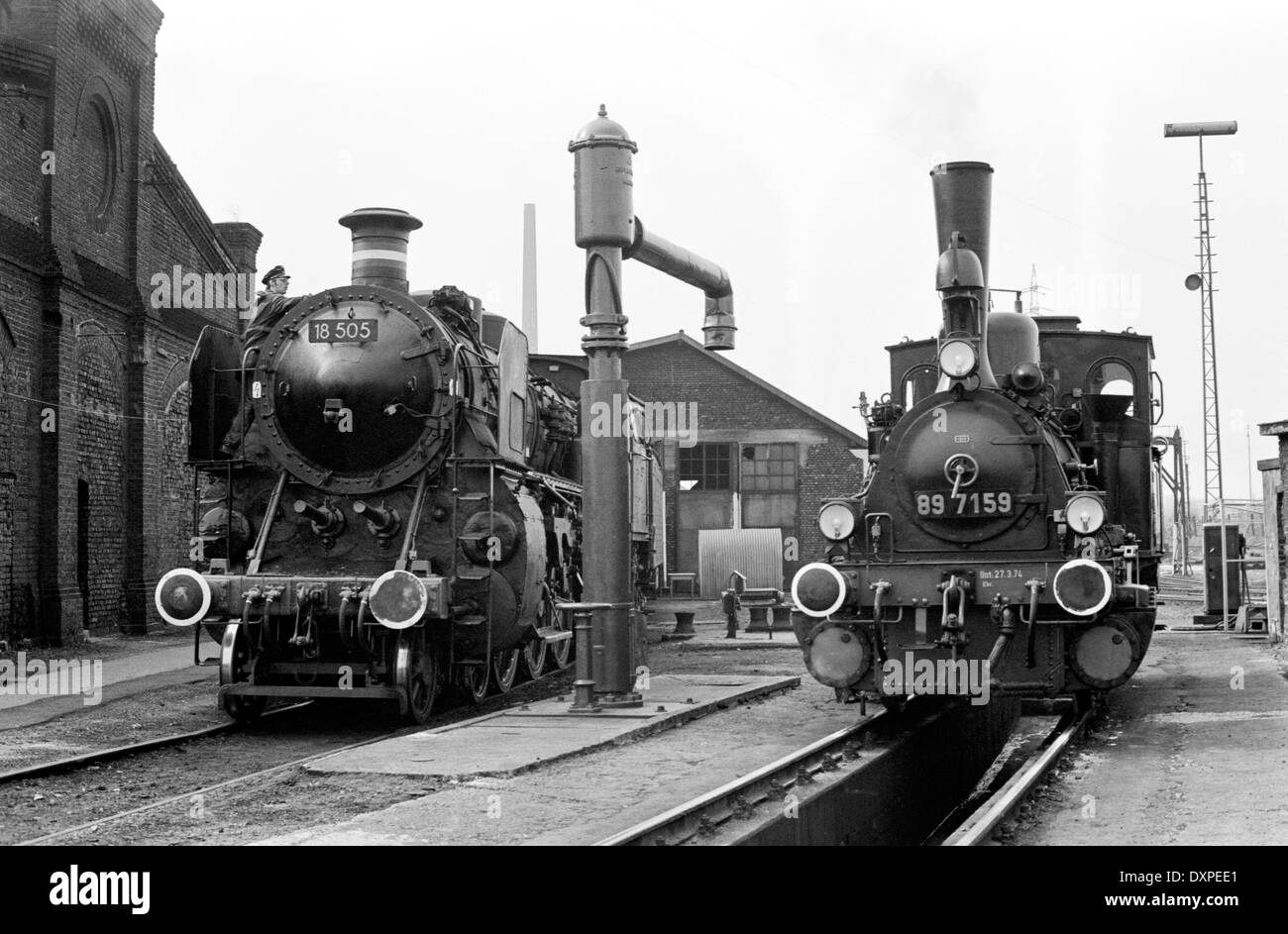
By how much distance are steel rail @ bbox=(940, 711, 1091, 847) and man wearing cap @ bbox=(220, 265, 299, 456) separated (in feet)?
21.0

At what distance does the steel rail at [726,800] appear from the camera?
5.75 meters

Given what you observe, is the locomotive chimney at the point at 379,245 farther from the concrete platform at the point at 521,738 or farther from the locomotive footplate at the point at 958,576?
the locomotive footplate at the point at 958,576

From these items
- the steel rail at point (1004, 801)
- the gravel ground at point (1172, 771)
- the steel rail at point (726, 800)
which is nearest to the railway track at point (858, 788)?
the steel rail at point (726, 800)

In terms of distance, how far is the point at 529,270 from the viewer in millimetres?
36000

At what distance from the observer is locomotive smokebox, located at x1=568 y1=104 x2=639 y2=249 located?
10281 mm

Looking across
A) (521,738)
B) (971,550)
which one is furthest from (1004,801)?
(521,738)

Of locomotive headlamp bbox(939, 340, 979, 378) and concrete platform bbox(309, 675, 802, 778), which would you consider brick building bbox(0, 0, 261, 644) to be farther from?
locomotive headlamp bbox(939, 340, 979, 378)

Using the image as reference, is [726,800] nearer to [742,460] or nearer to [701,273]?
[701,273]

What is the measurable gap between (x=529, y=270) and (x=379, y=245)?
2492 centimetres

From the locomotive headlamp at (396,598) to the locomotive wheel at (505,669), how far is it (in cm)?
222
